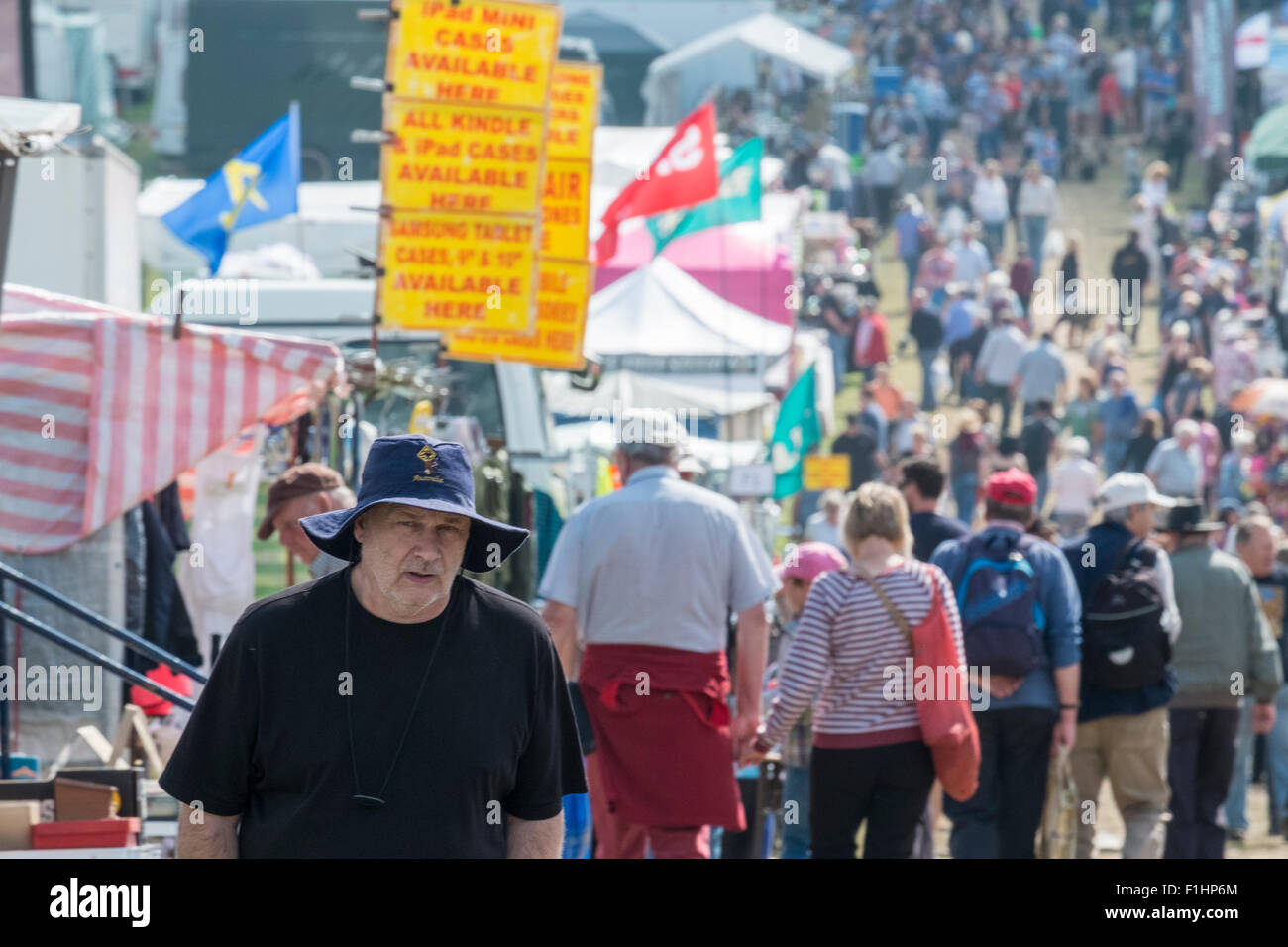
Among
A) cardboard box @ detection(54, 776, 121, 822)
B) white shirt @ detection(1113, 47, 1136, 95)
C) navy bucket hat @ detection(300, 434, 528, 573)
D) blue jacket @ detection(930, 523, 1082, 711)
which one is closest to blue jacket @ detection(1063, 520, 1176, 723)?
blue jacket @ detection(930, 523, 1082, 711)

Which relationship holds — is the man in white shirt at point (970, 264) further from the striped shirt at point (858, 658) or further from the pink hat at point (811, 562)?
the striped shirt at point (858, 658)

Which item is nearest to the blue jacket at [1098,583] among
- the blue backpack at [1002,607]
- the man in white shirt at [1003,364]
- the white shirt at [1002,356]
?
the blue backpack at [1002,607]

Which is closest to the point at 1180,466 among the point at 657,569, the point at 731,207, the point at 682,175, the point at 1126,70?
the point at 731,207

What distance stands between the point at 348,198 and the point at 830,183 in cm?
1114

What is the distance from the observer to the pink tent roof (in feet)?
64.1

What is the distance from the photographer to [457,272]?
8.84 m

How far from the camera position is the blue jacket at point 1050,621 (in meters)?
7.32

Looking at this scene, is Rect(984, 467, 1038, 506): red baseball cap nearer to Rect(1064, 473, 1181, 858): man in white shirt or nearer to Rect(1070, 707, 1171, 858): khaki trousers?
Rect(1064, 473, 1181, 858): man in white shirt

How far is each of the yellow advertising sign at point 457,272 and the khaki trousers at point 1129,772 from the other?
3013mm

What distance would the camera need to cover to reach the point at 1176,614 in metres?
7.89

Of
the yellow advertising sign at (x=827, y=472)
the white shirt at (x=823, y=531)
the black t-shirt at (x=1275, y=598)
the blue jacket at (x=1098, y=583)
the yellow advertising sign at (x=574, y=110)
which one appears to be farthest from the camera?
the yellow advertising sign at (x=827, y=472)

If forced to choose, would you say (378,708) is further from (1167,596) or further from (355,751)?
(1167,596)

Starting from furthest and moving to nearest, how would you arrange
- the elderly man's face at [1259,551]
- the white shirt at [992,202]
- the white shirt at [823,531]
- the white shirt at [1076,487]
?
the white shirt at [992,202], the white shirt at [1076,487], the white shirt at [823,531], the elderly man's face at [1259,551]
